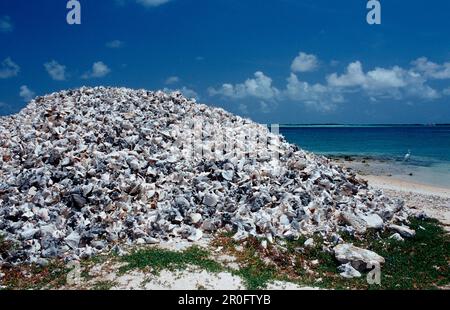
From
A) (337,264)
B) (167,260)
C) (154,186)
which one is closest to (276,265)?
(337,264)

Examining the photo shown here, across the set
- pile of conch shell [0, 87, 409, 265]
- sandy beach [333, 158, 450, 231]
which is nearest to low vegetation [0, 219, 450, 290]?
pile of conch shell [0, 87, 409, 265]

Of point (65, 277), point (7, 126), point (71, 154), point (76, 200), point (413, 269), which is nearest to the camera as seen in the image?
point (65, 277)

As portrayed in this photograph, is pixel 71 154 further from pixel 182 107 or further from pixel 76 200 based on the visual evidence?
pixel 182 107

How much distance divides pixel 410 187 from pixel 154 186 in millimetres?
21869

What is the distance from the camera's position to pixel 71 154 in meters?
15.2

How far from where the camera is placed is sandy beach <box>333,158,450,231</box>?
20930 mm

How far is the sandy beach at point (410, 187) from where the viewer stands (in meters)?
20.9

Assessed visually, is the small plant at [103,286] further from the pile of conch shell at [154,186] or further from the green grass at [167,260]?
the pile of conch shell at [154,186]

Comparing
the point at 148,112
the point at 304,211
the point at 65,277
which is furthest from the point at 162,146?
the point at 65,277

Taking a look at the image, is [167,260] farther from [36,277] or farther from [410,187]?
[410,187]

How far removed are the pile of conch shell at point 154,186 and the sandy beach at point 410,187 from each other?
5.53 m

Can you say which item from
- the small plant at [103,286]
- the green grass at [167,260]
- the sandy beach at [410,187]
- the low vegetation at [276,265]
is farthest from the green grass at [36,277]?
the sandy beach at [410,187]

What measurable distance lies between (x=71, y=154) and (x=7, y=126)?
690 cm
